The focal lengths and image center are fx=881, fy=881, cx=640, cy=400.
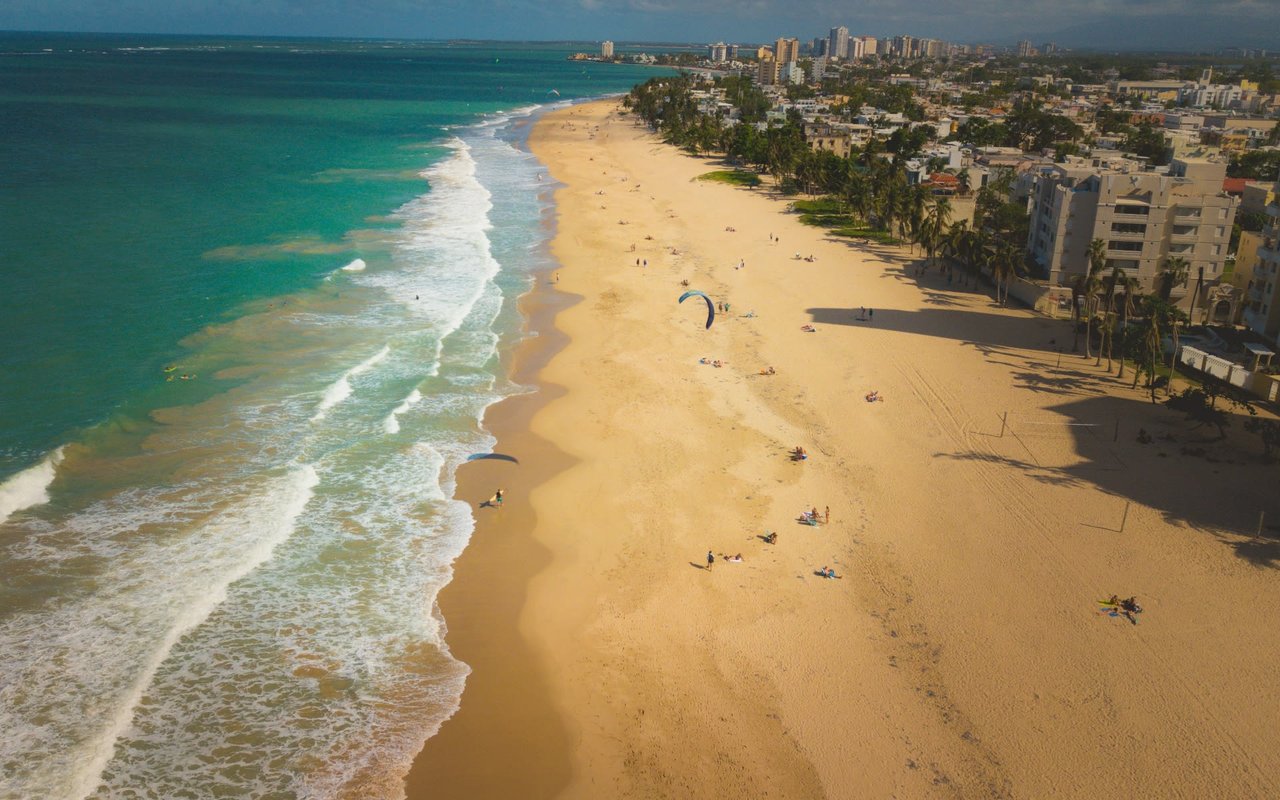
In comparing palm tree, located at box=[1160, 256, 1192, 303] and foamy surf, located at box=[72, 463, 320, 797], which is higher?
palm tree, located at box=[1160, 256, 1192, 303]

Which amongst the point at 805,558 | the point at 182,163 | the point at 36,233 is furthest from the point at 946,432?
the point at 182,163

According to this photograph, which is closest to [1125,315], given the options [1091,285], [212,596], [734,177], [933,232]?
[1091,285]

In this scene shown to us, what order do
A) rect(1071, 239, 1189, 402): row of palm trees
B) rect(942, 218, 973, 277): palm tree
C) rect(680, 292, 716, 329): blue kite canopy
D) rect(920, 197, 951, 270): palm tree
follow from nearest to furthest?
rect(1071, 239, 1189, 402): row of palm trees < rect(680, 292, 716, 329): blue kite canopy < rect(942, 218, 973, 277): palm tree < rect(920, 197, 951, 270): palm tree

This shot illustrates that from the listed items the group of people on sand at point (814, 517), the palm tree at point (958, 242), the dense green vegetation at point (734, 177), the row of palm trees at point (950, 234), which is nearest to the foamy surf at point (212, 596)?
the group of people on sand at point (814, 517)

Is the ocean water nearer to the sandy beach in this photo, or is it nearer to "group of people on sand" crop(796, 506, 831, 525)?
the sandy beach

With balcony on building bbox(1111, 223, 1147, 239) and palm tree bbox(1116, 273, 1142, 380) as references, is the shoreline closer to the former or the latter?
palm tree bbox(1116, 273, 1142, 380)

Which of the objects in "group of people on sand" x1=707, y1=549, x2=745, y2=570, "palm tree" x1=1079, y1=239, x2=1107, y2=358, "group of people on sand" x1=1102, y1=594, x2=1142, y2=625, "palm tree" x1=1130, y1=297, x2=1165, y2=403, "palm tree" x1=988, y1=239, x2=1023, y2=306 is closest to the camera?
"group of people on sand" x1=1102, y1=594, x2=1142, y2=625

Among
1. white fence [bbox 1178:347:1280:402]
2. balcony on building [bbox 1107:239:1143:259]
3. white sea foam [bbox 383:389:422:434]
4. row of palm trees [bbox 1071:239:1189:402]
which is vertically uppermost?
balcony on building [bbox 1107:239:1143:259]

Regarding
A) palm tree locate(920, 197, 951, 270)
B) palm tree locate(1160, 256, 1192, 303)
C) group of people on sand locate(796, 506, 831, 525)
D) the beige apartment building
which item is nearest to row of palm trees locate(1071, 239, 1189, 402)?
palm tree locate(1160, 256, 1192, 303)

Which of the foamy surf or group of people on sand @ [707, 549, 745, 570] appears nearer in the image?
the foamy surf
